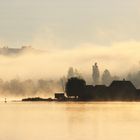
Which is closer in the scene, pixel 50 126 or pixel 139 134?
pixel 139 134

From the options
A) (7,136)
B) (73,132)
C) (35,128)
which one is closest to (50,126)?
(35,128)

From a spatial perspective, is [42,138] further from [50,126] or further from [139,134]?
[50,126]

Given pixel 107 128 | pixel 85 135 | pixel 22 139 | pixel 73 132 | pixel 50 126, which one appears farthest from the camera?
pixel 50 126

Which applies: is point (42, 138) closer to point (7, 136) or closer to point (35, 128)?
point (7, 136)

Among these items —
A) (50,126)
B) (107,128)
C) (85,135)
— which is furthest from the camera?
(50,126)

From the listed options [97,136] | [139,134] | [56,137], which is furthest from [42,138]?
[139,134]

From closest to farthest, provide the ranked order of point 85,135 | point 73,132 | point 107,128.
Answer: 1. point 85,135
2. point 73,132
3. point 107,128

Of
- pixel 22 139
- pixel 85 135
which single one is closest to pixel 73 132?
pixel 85 135

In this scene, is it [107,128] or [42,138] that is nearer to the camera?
[42,138]

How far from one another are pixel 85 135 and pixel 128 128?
1024 cm

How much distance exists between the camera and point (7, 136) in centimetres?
7156

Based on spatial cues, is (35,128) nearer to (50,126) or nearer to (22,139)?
(50,126)

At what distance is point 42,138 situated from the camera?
6856cm

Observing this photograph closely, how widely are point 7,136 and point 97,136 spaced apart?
1040 centimetres
